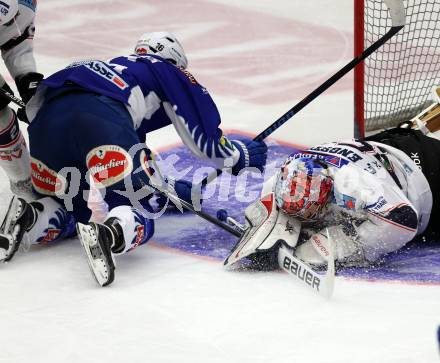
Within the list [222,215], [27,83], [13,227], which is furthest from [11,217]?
[222,215]

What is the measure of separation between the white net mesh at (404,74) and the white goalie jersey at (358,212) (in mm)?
1284

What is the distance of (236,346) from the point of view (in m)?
2.47

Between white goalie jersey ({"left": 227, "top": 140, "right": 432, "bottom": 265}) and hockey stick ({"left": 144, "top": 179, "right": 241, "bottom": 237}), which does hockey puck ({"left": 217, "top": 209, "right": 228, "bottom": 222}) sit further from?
white goalie jersey ({"left": 227, "top": 140, "right": 432, "bottom": 265})

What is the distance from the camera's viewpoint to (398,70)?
178 inches

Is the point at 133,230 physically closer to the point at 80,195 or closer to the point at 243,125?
the point at 80,195

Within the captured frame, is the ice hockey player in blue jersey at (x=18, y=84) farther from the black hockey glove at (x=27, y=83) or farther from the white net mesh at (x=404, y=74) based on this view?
the white net mesh at (x=404, y=74)

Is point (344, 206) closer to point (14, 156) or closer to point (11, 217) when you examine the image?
point (11, 217)

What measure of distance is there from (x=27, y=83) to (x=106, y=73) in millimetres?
511

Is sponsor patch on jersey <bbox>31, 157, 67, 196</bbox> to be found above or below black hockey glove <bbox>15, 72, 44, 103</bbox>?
below

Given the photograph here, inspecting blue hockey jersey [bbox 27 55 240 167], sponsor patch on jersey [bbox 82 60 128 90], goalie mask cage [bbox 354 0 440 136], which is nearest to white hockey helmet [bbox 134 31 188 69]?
blue hockey jersey [bbox 27 55 240 167]

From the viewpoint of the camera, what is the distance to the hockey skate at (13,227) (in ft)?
10.1

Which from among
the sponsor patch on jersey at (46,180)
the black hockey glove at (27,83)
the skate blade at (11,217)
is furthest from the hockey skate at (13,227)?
the black hockey glove at (27,83)

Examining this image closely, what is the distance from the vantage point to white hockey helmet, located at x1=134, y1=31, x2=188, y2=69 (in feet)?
11.3

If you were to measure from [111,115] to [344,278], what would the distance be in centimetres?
87
